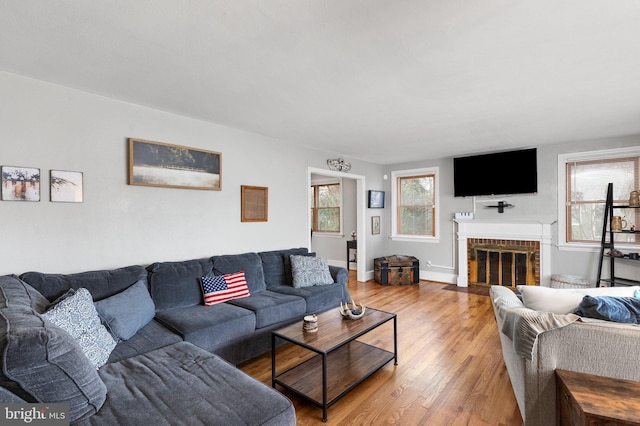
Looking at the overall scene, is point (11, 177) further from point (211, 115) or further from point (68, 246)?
point (211, 115)

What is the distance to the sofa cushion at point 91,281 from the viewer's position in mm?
2291

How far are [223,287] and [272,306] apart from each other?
568mm

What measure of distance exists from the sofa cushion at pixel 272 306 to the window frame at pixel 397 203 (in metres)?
3.68

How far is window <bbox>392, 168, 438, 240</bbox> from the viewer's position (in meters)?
6.19

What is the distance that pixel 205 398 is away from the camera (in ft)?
5.04

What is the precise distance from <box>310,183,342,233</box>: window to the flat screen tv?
8.59ft

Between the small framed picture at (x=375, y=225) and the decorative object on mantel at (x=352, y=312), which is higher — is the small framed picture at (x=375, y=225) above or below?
above

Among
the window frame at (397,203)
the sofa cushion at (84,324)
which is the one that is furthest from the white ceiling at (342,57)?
the window frame at (397,203)

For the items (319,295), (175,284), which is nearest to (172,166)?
(175,284)

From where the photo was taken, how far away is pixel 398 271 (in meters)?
5.92

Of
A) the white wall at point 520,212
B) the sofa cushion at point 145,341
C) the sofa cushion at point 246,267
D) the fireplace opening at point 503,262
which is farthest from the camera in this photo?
the fireplace opening at point 503,262

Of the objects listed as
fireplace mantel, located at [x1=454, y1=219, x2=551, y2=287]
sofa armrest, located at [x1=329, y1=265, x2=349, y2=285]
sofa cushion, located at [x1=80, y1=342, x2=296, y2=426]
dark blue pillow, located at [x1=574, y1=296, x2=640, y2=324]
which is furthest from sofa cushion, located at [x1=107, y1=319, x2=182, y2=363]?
fireplace mantel, located at [x1=454, y1=219, x2=551, y2=287]

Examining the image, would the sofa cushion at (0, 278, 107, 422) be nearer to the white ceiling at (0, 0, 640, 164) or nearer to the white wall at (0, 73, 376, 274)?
the white wall at (0, 73, 376, 274)

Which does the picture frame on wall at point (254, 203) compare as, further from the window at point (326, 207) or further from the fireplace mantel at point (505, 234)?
the fireplace mantel at point (505, 234)
